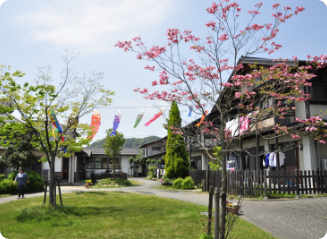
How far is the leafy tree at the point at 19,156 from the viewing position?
1609cm

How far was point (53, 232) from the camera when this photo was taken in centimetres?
656

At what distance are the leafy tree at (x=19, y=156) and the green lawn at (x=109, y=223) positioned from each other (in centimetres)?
675

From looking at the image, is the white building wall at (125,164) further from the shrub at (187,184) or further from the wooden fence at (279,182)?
the wooden fence at (279,182)

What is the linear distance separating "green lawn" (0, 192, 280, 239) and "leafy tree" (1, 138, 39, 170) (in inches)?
266

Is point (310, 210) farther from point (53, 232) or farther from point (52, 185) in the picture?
point (52, 185)

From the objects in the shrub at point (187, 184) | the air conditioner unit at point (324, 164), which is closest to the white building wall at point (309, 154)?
the air conditioner unit at point (324, 164)

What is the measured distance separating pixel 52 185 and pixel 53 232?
2.91m

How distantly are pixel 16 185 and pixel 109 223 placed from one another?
10.5 meters

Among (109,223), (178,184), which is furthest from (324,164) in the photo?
(109,223)

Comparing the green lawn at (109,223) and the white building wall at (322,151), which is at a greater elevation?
the white building wall at (322,151)

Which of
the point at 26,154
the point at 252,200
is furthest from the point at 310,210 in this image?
the point at 26,154

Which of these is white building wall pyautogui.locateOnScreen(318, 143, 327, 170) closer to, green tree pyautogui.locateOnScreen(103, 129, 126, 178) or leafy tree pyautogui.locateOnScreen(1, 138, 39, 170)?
green tree pyautogui.locateOnScreen(103, 129, 126, 178)

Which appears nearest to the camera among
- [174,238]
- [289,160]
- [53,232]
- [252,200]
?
[174,238]

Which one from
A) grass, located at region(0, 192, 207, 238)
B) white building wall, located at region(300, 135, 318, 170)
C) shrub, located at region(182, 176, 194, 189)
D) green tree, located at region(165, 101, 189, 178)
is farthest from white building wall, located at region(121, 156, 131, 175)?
grass, located at region(0, 192, 207, 238)
